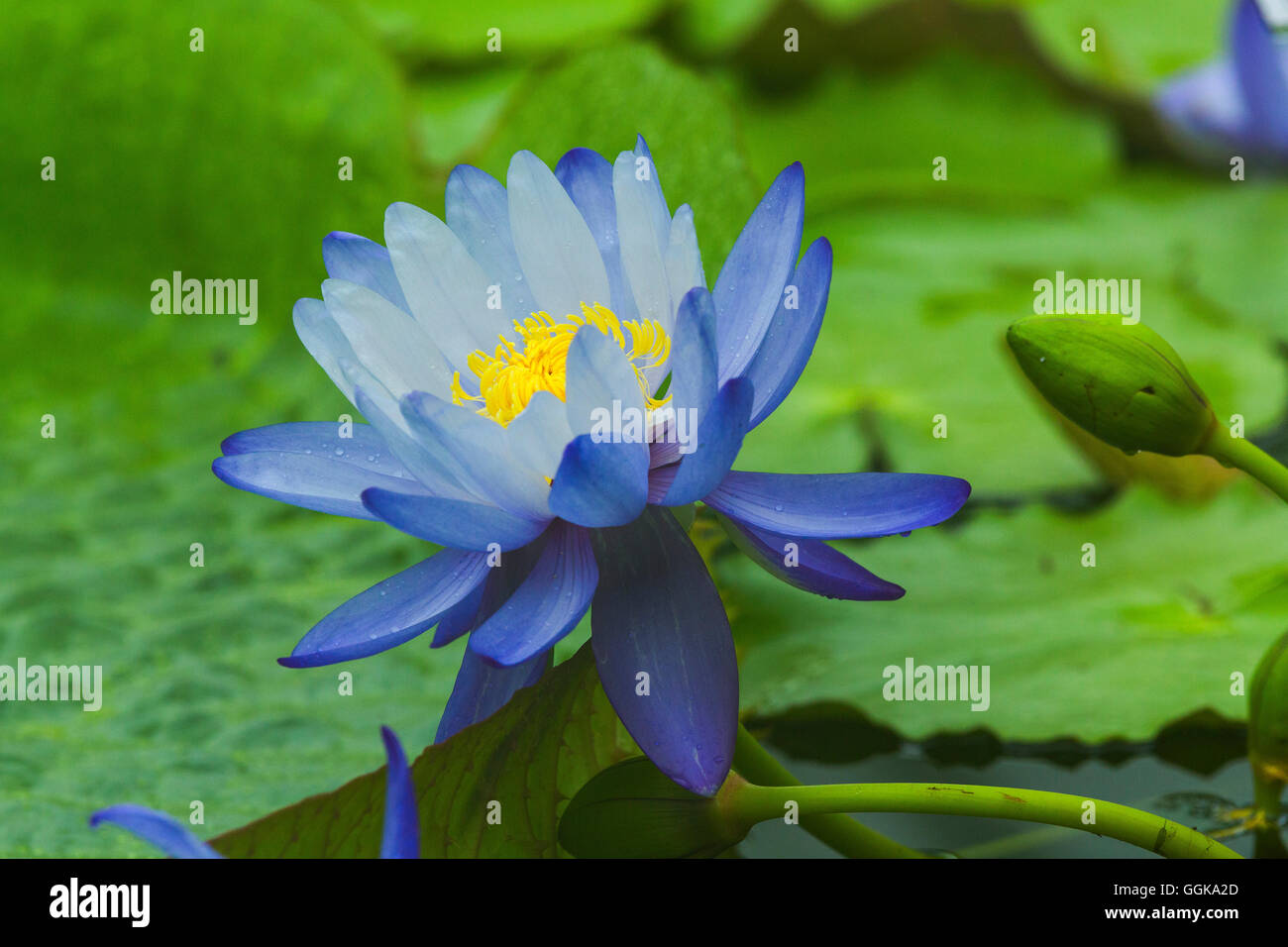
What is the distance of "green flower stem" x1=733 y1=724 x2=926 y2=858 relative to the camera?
511 mm

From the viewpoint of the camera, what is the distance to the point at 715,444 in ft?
1.47

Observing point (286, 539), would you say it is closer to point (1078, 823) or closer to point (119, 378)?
point (119, 378)

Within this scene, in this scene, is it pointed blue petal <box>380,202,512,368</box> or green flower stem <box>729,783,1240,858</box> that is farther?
pointed blue petal <box>380,202,512,368</box>

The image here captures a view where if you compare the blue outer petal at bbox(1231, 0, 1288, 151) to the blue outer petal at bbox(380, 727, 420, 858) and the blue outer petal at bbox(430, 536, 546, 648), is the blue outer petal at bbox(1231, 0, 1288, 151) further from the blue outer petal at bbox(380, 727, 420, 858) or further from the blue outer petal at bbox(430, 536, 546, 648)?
the blue outer petal at bbox(380, 727, 420, 858)

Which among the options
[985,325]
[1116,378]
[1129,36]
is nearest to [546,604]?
[1116,378]

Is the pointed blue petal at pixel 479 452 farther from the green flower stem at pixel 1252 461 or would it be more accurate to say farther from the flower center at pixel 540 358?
the green flower stem at pixel 1252 461

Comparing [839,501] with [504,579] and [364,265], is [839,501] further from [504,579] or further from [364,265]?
[364,265]

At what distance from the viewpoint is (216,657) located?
760 mm

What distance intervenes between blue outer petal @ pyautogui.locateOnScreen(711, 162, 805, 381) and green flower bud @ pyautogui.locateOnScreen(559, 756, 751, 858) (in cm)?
20

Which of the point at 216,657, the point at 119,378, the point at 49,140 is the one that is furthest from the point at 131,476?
the point at 49,140

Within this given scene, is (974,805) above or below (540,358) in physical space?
below

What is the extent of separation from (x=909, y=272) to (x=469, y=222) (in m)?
0.85

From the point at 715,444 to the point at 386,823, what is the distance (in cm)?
20

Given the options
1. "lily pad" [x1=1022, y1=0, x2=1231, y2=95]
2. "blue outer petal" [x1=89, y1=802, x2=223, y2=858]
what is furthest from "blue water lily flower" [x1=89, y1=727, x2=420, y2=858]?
"lily pad" [x1=1022, y1=0, x2=1231, y2=95]
